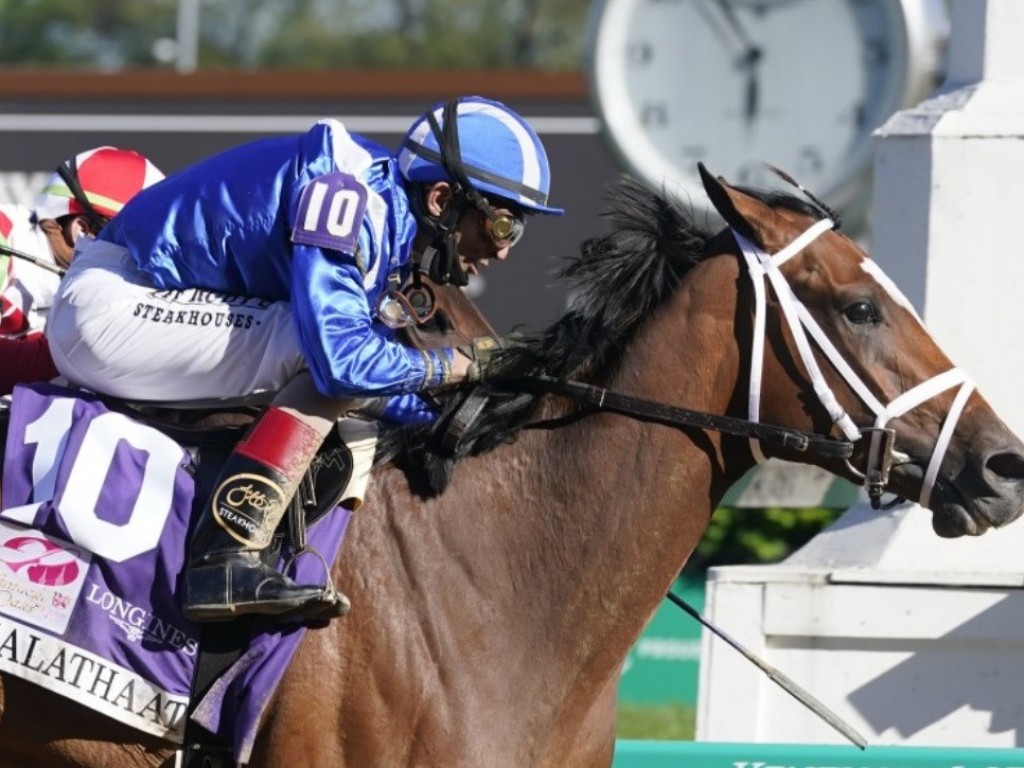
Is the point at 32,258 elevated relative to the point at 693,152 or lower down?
lower down

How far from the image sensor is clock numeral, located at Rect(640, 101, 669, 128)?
860 centimetres

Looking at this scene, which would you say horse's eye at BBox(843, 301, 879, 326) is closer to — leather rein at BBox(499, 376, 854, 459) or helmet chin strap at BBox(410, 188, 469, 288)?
leather rein at BBox(499, 376, 854, 459)

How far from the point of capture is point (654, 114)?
341 inches

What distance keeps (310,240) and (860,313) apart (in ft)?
3.77

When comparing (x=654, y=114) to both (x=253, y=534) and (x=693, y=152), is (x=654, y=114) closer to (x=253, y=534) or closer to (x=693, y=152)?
(x=693, y=152)

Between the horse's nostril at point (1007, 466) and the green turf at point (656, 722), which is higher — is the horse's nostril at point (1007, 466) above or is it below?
above

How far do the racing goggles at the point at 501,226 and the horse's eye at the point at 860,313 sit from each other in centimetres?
72

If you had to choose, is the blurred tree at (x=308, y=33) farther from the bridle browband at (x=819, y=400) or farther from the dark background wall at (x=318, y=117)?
the bridle browband at (x=819, y=400)

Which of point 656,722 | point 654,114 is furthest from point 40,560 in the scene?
point 654,114

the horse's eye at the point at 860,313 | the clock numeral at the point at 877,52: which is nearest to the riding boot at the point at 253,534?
the horse's eye at the point at 860,313

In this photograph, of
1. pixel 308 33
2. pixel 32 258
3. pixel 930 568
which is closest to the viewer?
pixel 32 258

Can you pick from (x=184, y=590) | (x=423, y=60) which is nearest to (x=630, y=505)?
(x=184, y=590)

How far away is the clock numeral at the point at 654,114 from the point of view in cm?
860

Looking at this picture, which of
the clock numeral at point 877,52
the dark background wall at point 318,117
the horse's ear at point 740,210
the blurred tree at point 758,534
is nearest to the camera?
the horse's ear at point 740,210
